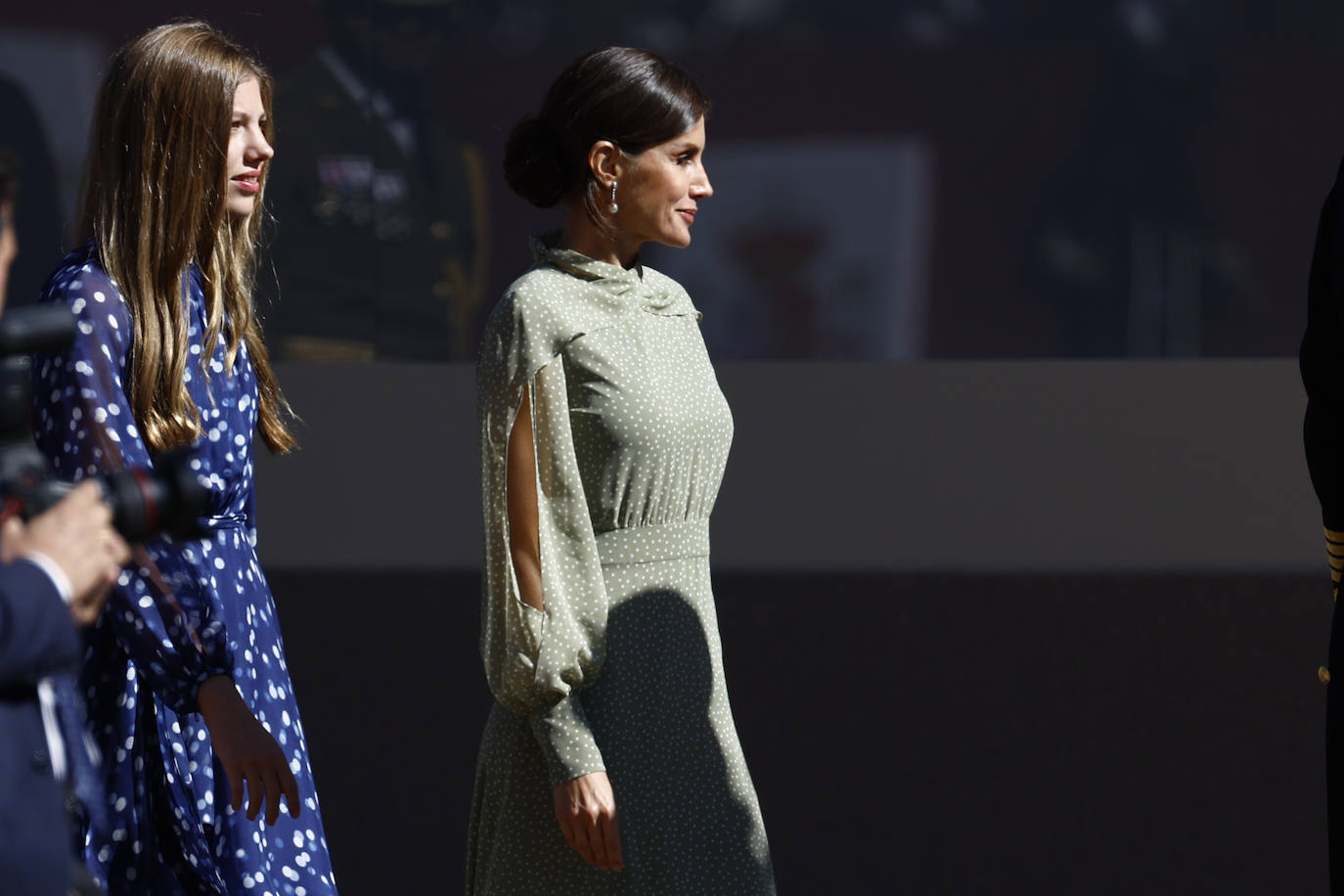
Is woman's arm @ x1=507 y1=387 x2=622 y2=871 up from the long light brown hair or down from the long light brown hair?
down

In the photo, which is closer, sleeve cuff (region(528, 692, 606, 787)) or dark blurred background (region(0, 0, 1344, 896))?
sleeve cuff (region(528, 692, 606, 787))

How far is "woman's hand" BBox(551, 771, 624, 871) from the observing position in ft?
7.66

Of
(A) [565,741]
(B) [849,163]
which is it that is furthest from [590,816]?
(B) [849,163]

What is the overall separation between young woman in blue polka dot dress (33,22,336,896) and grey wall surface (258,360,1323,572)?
1798 millimetres

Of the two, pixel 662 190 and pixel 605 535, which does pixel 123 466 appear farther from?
pixel 662 190

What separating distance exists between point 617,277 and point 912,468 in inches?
70.6

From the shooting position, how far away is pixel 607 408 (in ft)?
7.90

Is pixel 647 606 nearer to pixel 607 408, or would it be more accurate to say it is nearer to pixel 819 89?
pixel 607 408

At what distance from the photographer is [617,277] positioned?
2.52 metres

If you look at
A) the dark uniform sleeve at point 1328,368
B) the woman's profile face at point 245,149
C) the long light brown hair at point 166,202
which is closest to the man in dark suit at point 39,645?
the long light brown hair at point 166,202

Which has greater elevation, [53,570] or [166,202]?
[166,202]

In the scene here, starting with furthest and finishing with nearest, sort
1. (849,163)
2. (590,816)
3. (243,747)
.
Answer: (849,163), (590,816), (243,747)

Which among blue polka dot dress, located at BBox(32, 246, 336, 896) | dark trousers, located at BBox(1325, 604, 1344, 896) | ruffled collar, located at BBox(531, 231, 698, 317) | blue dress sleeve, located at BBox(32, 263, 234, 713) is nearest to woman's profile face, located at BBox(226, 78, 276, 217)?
blue polka dot dress, located at BBox(32, 246, 336, 896)

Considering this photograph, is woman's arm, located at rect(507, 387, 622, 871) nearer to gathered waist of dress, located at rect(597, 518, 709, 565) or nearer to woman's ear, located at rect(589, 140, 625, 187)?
gathered waist of dress, located at rect(597, 518, 709, 565)
